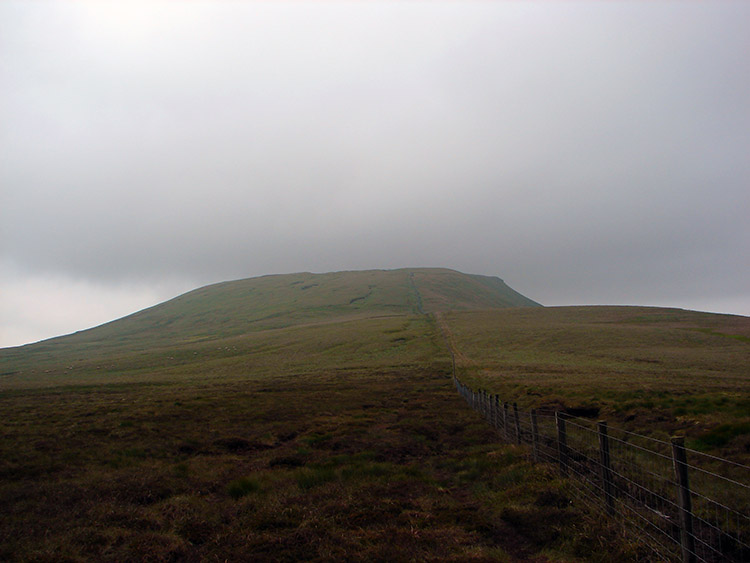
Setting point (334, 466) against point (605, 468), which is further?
point (334, 466)

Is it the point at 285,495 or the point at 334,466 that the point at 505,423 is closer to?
the point at 334,466

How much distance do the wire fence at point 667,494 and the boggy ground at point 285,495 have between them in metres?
0.55

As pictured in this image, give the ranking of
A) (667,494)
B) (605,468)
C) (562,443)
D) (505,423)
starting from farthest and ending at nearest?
(505,423) → (562,443) → (667,494) → (605,468)

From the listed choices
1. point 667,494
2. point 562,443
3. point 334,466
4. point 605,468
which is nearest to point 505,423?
point 562,443

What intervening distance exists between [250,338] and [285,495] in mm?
87276

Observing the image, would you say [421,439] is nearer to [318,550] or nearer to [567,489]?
[567,489]

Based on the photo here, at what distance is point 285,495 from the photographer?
33.6 feet

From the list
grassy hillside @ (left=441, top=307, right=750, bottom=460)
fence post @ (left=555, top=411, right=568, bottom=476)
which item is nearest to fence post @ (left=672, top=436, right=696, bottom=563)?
fence post @ (left=555, top=411, right=568, bottom=476)

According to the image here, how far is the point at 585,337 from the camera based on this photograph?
6450 centimetres

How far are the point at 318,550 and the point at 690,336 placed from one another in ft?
237

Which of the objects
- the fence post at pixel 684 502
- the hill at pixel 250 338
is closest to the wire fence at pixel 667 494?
the fence post at pixel 684 502

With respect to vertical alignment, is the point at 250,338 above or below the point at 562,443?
above

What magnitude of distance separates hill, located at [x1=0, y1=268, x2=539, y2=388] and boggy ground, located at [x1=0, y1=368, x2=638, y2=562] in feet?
124

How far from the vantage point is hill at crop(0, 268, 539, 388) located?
63988 millimetres
